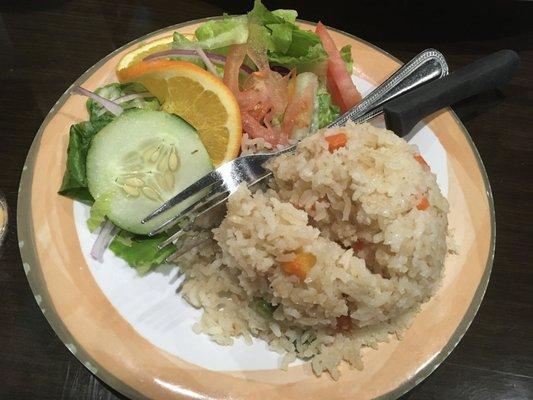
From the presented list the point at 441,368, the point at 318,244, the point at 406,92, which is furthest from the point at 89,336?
the point at 406,92

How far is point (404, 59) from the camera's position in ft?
10.5

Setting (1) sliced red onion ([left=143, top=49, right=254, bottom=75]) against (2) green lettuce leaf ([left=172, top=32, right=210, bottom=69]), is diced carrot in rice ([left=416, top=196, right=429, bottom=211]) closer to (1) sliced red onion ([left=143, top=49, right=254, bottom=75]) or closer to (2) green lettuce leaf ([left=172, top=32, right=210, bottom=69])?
(1) sliced red onion ([left=143, top=49, right=254, bottom=75])

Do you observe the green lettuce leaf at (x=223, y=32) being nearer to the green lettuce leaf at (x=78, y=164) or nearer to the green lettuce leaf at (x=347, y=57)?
the green lettuce leaf at (x=347, y=57)

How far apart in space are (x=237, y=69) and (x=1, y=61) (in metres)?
1.51

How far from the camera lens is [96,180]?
82.4 inches

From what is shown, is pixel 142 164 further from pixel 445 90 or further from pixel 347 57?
pixel 445 90

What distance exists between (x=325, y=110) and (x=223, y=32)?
27.1 inches

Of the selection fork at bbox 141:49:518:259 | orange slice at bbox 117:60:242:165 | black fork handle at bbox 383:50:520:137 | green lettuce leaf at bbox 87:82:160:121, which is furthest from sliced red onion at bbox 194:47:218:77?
black fork handle at bbox 383:50:520:137

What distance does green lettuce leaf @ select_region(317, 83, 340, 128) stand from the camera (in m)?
2.60

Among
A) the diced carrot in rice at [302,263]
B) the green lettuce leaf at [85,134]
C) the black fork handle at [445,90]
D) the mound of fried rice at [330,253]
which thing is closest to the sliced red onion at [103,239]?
the green lettuce leaf at [85,134]

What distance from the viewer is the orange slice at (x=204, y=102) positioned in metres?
2.33

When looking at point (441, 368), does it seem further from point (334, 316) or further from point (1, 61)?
point (1, 61)

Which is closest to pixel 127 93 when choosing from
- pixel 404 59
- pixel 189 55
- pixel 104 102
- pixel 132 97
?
pixel 132 97

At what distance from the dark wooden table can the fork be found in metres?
0.44
